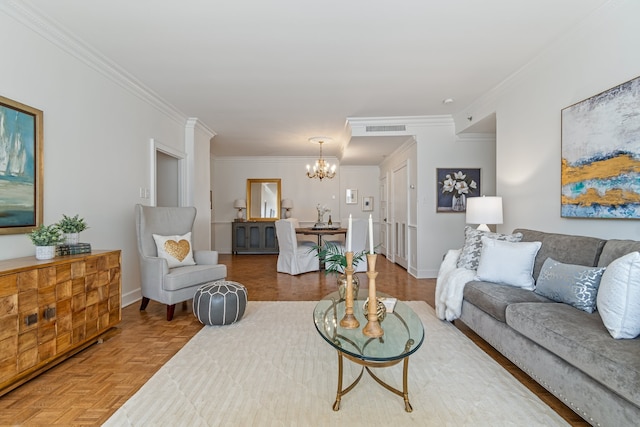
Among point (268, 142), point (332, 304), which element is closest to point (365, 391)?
point (332, 304)

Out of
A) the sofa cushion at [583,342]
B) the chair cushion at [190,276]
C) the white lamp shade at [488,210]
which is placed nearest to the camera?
the sofa cushion at [583,342]

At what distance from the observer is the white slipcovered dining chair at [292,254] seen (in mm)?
5461

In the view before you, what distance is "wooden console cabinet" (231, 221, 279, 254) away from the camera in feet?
26.2

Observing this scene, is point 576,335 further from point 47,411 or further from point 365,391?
point 47,411

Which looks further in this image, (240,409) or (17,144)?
(17,144)

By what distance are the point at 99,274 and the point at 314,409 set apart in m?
1.96

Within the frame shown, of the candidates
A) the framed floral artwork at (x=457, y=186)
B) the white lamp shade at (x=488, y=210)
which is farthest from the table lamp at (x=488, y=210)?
the framed floral artwork at (x=457, y=186)

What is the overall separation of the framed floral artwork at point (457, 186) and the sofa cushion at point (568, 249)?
7.51 feet

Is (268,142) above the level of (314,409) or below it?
above

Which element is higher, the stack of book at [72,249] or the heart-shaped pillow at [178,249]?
the stack of book at [72,249]

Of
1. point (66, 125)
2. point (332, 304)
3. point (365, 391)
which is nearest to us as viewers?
point (365, 391)

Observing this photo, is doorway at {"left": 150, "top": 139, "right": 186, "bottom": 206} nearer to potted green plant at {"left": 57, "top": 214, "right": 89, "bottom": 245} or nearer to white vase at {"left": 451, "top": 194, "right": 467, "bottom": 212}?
potted green plant at {"left": 57, "top": 214, "right": 89, "bottom": 245}

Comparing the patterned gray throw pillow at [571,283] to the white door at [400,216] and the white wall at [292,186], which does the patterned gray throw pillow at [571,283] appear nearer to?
the white door at [400,216]

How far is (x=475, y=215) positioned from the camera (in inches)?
135
